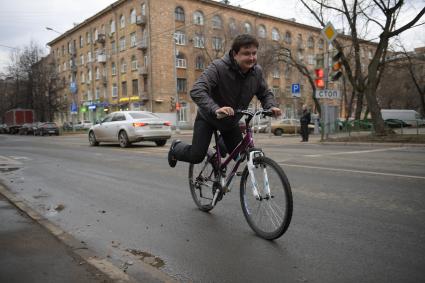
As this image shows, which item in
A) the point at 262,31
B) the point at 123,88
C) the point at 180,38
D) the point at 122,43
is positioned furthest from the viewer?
the point at 262,31

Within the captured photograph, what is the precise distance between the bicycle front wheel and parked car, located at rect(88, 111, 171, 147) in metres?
12.1

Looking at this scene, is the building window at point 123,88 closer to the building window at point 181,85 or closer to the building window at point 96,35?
the building window at point 181,85

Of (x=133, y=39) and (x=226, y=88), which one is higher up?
(x=133, y=39)

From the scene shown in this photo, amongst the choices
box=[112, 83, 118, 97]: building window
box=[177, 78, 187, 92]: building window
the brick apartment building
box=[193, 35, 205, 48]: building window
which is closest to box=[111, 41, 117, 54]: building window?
the brick apartment building

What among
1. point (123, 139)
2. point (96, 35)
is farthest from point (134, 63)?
point (123, 139)

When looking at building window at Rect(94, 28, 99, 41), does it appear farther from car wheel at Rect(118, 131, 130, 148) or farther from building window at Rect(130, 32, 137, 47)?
car wheel at Rect(118, 131, 130, 148)

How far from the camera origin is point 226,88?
397 centimetres

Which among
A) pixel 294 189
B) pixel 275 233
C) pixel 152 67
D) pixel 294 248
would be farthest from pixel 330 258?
pixel 152 67

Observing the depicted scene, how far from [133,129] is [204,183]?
446 inches

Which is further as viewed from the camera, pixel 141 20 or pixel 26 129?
pixel 26 129

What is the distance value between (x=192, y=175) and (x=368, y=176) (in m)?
3.56

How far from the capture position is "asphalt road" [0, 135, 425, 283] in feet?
9.77

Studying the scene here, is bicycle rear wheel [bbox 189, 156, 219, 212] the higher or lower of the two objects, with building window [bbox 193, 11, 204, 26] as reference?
lower

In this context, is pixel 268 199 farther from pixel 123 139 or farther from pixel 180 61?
pixel 180 61
